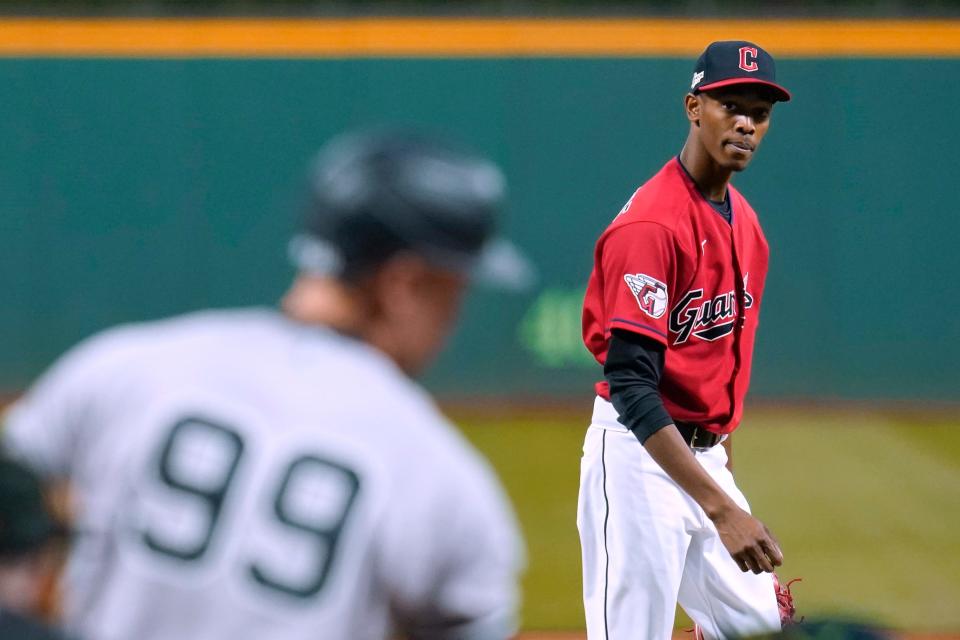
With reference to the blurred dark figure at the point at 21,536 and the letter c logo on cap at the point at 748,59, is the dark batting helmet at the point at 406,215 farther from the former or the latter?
the letter c logo on cap at the point at 748,59

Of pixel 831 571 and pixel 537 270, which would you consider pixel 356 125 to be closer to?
pixel 537 270

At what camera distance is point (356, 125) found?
9.73 metres

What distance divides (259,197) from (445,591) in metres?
8.48

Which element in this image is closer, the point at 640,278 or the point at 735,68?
the point at 640,278

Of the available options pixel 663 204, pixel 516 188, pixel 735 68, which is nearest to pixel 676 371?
pixel 663 204

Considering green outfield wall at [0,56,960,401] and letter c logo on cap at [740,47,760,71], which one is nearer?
letter c logo on cap at [740,47,760,71]

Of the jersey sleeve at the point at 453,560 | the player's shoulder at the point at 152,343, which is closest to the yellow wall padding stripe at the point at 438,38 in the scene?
the player's shoulder at the point at 152,343

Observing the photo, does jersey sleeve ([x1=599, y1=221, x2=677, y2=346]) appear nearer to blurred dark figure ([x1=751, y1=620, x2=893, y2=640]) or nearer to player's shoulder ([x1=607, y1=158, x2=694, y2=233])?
player's shoulder ([x1=607, y1=158, x2=694, y2=233])

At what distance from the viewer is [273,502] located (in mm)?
1506

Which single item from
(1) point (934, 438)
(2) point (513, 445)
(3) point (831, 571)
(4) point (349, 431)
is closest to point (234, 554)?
(4) point (349, 431)

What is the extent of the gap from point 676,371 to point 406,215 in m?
1.88

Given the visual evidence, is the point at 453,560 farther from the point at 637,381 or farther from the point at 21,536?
the point at 637,381

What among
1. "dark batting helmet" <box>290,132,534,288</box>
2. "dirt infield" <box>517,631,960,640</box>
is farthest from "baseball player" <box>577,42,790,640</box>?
"dirt infield" <box>517,631,960,640</box>

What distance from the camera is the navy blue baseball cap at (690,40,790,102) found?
3303 millimetres
